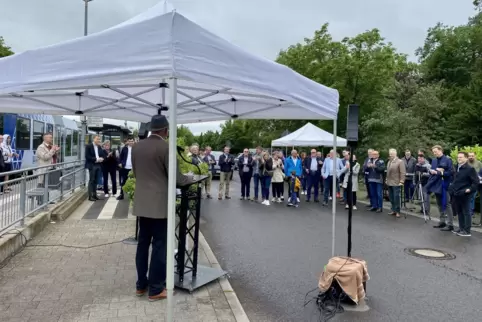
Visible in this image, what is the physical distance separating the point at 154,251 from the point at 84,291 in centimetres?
106

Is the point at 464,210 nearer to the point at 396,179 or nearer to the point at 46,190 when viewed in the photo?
the point at 396,179

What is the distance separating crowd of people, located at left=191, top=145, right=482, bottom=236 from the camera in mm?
8930

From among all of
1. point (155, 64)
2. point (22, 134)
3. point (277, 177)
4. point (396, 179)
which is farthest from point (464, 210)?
point (22, 134)

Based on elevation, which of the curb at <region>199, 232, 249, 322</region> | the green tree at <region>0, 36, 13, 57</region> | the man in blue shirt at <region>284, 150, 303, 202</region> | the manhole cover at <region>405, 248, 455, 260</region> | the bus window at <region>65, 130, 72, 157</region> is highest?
the green tree at <region>0, 36, 13, 57</region>

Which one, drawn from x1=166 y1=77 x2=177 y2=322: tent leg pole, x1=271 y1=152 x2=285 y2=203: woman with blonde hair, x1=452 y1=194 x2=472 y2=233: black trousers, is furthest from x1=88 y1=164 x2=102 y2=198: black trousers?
x1=452 y1=194 x2=472 y2=233: black trousers

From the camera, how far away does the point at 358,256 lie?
272 inches

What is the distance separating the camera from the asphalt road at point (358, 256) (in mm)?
4594

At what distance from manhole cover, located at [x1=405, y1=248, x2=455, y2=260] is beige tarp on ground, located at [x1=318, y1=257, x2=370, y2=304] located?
3.07m

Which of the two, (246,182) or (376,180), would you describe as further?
(246,182)

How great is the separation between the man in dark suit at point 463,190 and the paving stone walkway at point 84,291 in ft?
19.7

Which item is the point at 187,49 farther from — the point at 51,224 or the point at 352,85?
the point at 352,85

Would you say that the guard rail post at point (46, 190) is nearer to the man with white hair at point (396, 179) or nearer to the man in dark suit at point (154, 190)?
the man in dark suit at point (154, 190)

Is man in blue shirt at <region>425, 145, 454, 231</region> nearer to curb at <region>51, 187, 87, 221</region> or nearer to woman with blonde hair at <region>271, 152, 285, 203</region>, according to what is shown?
woman with blonde hair at <region>271, 152, 285, 203</region>

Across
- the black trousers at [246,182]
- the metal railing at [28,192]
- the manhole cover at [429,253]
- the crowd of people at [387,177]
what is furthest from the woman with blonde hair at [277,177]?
the metal railing at [28,192]
